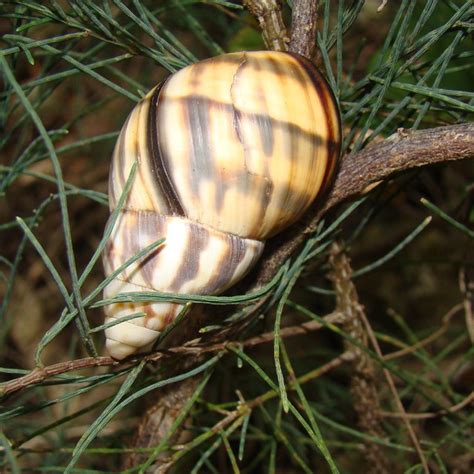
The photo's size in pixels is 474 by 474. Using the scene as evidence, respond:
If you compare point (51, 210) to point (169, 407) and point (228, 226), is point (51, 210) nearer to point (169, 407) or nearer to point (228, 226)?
point (169, 407)

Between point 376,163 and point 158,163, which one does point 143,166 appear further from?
point 376,163

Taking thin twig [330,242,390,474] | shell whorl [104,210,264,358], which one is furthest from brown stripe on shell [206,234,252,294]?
thin twig [330,242,390,474]

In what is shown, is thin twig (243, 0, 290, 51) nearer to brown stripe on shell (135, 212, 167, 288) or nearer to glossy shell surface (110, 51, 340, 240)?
glossy shell surface (110, 51, 340, 240)

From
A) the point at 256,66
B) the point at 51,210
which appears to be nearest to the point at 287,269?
the point at 256,66

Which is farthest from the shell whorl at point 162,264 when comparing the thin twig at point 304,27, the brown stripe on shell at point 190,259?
the thin twig at point 304,27

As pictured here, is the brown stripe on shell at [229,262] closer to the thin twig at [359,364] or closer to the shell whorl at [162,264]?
the shell whorl at [162,264]

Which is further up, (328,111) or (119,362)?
(328,111)

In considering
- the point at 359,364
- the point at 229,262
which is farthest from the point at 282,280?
the point at 359,364
